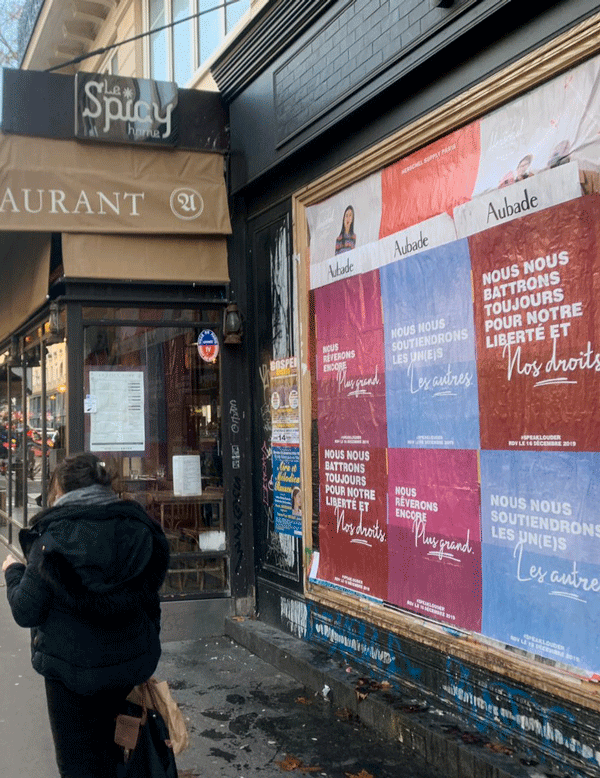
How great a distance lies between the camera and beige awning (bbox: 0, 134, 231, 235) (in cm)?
696

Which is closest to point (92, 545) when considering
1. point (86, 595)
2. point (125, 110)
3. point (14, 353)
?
point (86, 595)

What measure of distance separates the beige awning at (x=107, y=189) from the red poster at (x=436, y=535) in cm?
329

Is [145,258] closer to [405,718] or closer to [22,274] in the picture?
[22,274]

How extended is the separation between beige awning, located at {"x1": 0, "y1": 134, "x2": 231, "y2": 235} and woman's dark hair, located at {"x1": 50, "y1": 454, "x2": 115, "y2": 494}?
13.1 ft

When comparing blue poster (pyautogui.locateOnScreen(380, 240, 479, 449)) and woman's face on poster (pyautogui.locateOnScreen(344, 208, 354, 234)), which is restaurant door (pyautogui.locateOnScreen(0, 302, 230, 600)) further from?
blue poster (pyautogui.locateOnScreen(380, 240, 479, 449))

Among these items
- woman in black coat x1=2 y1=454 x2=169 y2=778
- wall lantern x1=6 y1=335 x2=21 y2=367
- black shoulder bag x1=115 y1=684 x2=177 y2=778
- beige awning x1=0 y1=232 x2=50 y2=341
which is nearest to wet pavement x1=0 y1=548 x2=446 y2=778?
black shoulder bag x1=115 y1=684 x2=177 y2=778

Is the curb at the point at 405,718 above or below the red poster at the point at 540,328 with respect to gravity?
below

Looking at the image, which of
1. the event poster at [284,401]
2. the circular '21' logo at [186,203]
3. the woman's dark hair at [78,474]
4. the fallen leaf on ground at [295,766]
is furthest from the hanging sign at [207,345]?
the woman's dark hair at [78,474]

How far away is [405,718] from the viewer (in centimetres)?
480

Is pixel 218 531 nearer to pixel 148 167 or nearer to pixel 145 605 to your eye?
pixel 148 167

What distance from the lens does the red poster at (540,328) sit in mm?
3957

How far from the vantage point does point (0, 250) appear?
392 inches

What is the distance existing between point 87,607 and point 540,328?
2511 millimetres

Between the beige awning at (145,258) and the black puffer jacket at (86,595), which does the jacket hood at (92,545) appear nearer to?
the black puffer jacket at (86,595)
